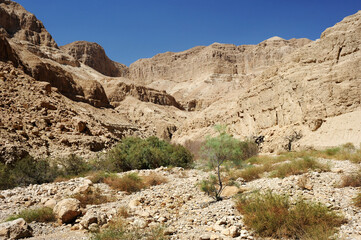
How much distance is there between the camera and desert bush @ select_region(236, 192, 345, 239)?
5.01 meters

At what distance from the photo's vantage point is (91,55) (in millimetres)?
95312

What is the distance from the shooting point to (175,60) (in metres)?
119

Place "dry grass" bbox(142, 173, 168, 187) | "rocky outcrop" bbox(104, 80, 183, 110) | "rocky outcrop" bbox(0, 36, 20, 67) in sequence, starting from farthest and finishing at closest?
"rocky outcrop" bbox(104, 80, 183, 110) < "rocky outcrop" bbox(0, 36, 20, 67) < "dry grass" bbox(142, 173, 168, 187)

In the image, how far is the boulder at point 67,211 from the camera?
6881 mm

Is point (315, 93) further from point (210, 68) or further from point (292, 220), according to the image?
point (210, 68)

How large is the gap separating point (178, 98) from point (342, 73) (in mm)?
63799

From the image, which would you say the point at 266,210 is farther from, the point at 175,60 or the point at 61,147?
the point at 175,60

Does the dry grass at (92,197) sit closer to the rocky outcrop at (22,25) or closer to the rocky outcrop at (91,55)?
the rocky outcrop at (22,25)

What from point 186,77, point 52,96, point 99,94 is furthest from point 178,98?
point 52,96

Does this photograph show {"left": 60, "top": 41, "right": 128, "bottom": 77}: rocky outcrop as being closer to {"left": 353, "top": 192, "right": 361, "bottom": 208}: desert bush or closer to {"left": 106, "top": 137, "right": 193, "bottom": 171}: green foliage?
{"left": 106, "top": 137, "right": 193, "bottom": 171}: green foliage

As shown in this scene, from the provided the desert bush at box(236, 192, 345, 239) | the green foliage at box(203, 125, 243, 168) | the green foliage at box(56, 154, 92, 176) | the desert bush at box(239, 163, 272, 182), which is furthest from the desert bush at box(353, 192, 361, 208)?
the green foliage at box(56, 154, 92, 176)

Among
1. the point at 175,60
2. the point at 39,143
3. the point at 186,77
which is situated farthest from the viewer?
the point at 175,60

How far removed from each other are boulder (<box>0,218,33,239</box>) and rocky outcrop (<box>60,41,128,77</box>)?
93054 millimetres

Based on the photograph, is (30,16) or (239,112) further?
(30,16)
